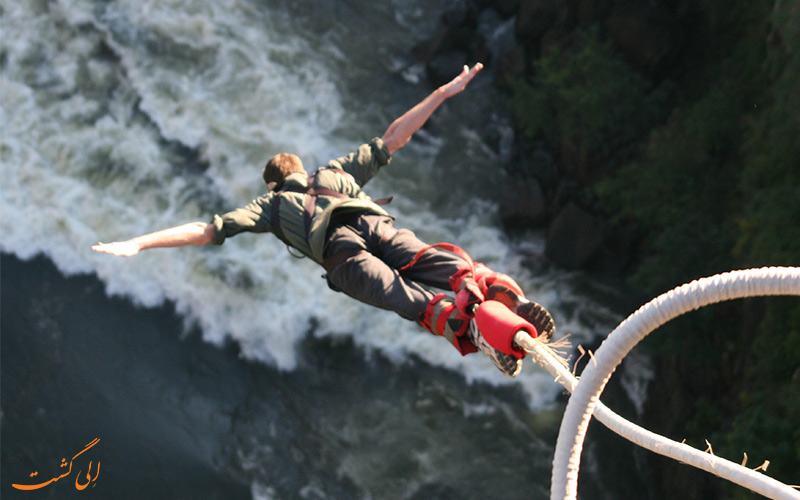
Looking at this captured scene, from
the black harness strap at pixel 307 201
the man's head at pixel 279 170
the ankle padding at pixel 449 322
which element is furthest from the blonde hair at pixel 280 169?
the ankle padding at pixel 449 322

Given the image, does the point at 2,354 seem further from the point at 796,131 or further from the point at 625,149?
the point at 796,131

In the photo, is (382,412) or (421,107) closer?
(421,107)

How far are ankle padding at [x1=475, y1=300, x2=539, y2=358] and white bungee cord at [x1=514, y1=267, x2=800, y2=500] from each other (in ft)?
2.52

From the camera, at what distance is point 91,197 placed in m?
10.5

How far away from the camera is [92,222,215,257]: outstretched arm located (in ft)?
12.7

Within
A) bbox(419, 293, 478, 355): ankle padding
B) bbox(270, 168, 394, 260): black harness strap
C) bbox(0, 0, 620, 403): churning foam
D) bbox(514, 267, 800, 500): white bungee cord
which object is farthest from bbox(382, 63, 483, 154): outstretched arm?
bbox(0, 0, 620, 403): churning foam

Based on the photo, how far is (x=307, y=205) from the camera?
4766 mm

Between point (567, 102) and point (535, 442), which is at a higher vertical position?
point (567, 102)

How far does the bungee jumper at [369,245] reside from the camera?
393 cm

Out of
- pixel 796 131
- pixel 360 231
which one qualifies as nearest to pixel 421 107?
pixel 360 231

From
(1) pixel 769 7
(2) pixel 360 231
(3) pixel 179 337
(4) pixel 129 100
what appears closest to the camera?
(2) pixel 360 231

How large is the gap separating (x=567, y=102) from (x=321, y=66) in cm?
414

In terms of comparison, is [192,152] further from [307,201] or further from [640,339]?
[640,339]

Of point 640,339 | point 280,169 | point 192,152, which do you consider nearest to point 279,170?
point 280,169
